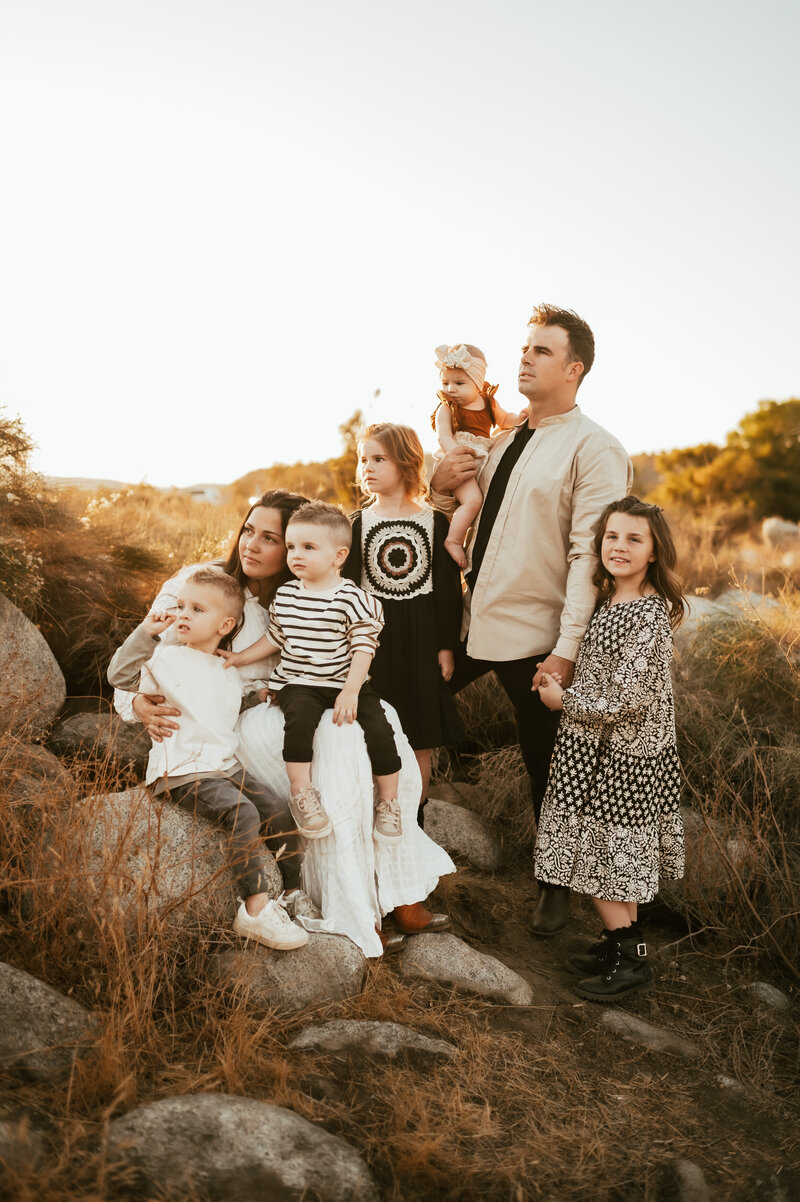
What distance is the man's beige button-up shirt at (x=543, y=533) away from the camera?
385 centimetres

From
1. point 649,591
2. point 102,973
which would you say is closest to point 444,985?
point 102,973

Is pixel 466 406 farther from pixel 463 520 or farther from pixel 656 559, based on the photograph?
pixel 656 559

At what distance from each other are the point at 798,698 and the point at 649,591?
2512 millimetres

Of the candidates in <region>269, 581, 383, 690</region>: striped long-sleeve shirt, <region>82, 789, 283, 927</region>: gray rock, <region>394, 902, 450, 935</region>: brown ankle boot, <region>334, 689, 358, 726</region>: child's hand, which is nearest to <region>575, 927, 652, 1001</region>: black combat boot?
<region>394, 902, 450, 935</region>: brown ankle boot

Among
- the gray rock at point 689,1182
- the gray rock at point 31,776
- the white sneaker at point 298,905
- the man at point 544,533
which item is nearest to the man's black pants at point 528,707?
the man at point 544,533

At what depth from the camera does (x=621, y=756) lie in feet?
11.8

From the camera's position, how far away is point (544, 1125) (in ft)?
8.97

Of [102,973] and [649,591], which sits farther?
[649,591]

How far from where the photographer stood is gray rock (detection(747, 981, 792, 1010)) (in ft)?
12.1

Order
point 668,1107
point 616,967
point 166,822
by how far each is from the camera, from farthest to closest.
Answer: point 616,967 → point 166,822 → point 668,1107

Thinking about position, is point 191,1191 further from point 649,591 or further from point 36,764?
point 649,591

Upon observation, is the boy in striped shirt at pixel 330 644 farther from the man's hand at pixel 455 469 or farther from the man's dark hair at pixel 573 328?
the man's dark hair at pixel 573 328

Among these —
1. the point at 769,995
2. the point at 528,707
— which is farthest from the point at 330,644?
the point at 769,995

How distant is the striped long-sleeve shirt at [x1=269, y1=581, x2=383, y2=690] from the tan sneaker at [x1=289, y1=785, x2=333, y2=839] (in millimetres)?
454
